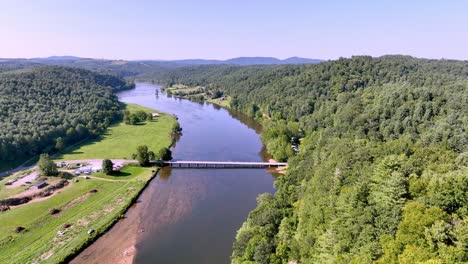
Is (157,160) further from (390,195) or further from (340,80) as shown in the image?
(340,80)

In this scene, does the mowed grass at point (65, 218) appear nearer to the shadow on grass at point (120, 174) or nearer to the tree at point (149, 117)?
the shadow on grass at point (120, 174)

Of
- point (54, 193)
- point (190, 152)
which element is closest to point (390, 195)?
point (54, 193)

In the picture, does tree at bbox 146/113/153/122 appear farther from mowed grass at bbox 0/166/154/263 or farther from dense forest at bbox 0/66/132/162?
mowed grass at bbox 0/166/154/263

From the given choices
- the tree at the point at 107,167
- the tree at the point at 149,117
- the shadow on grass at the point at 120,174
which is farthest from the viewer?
the tree at the point at 149,117

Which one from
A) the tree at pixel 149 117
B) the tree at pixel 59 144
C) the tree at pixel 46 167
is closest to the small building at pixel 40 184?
the tree at pixel 46 167

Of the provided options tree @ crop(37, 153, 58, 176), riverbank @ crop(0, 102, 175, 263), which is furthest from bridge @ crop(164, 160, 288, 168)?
tree @ crop(37, 153, 58, 176)

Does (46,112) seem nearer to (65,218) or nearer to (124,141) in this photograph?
(124,141)

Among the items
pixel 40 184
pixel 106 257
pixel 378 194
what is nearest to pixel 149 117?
pixel 40 184
